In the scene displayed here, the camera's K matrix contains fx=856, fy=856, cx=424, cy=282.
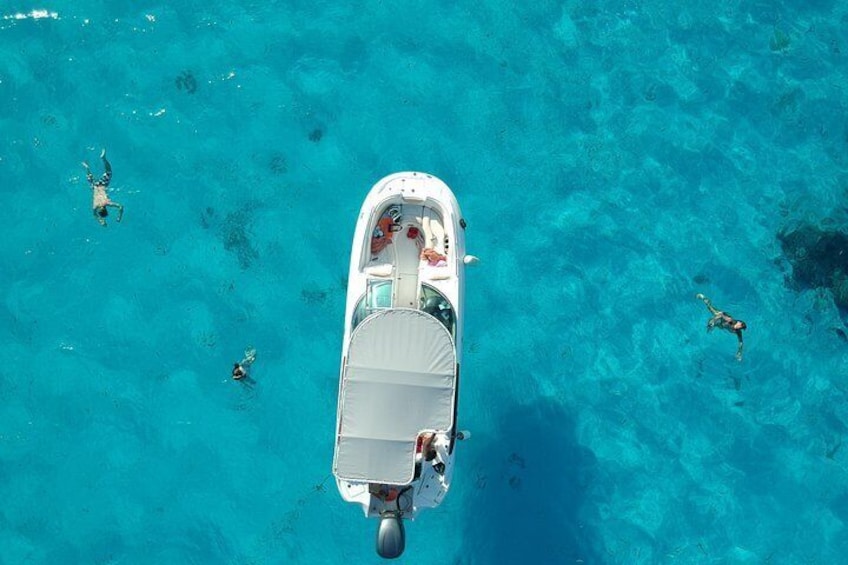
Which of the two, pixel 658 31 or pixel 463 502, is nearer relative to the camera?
pixel 463 502

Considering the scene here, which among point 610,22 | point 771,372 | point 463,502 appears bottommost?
point 463,502

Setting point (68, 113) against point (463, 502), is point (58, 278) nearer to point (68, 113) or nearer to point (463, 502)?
point (68, 113)

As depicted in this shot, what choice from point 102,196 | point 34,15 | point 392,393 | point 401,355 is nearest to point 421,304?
point 401,355

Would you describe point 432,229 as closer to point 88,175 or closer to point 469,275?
point 469,275

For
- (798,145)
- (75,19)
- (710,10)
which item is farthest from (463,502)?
(75,19)

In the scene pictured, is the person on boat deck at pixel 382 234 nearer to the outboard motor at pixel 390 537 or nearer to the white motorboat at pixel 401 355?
the white motorboat at pixel 401 355
